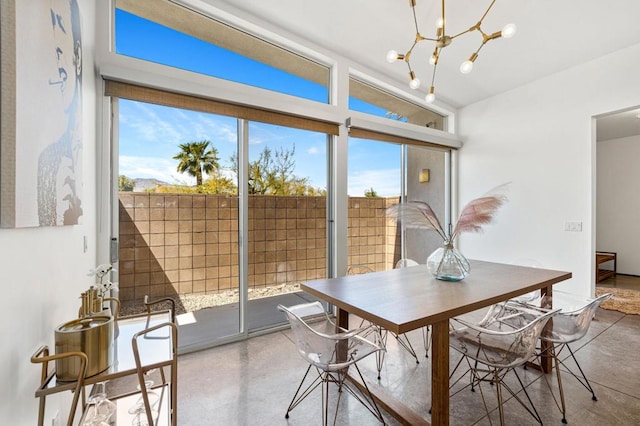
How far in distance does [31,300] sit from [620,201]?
8360 millimetres

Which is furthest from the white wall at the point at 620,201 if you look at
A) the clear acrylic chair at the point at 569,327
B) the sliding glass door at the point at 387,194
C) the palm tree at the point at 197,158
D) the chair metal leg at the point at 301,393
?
the palm tree at the point at 197,158

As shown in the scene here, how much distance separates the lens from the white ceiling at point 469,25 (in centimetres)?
263

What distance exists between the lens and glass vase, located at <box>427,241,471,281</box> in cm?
214

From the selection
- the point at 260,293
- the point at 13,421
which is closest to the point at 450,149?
the point at 260,293

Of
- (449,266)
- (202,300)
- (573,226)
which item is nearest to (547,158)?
(573,226)

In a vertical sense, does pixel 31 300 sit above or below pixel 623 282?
above

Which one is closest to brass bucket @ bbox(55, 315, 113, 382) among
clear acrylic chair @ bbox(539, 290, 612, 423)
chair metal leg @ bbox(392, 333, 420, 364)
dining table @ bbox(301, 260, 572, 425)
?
dining table @ bbox(301, 260, 572, 425)

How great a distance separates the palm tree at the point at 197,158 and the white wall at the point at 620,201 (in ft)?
24.2

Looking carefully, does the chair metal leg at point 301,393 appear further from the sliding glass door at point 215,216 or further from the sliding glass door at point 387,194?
the sliding glass door at point 387,194

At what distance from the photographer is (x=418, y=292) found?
1.82m

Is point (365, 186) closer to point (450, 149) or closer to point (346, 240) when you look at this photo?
point (346, 240)

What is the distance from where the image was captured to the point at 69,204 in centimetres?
146

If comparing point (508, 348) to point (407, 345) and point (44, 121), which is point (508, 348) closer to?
point (407, 345)

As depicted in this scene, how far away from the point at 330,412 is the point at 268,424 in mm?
390
